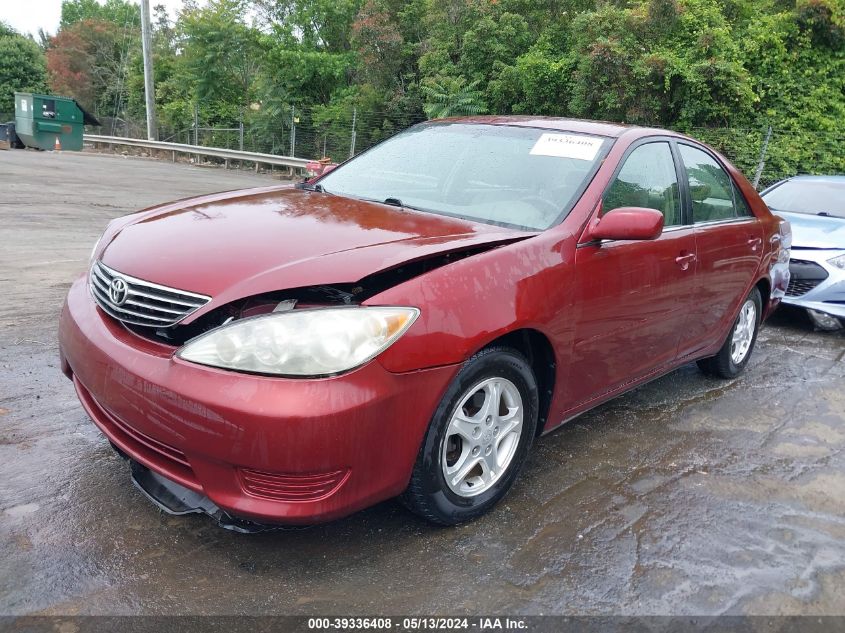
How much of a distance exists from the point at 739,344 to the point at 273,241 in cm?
351

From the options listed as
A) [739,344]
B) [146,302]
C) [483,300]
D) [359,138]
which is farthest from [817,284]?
[359,138]

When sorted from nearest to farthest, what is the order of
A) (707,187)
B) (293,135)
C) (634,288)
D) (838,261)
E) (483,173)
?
(634,288), (483,173), (707,187), (838,261), (293,135)

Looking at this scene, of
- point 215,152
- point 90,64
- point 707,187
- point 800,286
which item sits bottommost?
point 800,286

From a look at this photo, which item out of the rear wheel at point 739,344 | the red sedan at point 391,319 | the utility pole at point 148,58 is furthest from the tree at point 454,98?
the red sedan at point 391,319

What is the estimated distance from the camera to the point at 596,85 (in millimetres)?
17516

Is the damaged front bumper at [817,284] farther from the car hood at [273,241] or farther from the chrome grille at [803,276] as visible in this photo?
the car hood at [273,241]

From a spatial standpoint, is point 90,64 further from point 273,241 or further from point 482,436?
point 482,436

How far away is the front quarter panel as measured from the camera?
2340 millimetres

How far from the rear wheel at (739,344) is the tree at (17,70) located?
5442cm

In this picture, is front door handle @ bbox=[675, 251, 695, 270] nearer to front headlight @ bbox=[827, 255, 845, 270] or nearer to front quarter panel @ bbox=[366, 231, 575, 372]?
front quarter panel @ bbox=[366, 231, 575, 372]

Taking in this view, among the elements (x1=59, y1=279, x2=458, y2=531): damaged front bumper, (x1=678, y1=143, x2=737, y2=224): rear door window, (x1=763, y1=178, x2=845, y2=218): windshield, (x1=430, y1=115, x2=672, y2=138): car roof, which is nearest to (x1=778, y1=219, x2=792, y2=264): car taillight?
(x1=678, y1=143, x2=737, y2=224): rear door window

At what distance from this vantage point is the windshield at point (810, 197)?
23.4 feet

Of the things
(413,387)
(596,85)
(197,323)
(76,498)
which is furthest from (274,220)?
(596,85)

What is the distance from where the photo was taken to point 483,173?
3.47 metres
